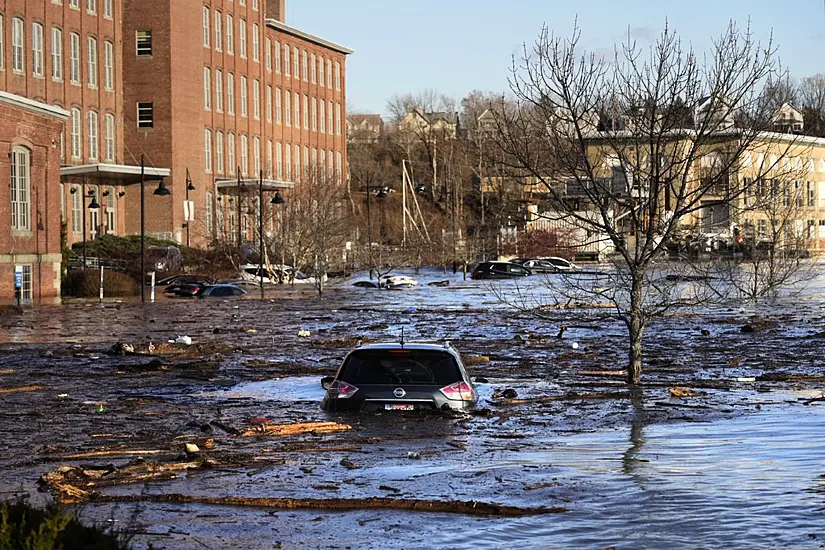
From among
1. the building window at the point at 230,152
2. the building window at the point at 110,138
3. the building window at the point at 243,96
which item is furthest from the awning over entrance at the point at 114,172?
the building window at the point at 243,96

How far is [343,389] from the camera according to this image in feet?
61.6

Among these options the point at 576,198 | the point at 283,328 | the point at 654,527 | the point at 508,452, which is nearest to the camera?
the point at 654,527

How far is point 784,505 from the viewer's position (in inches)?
518

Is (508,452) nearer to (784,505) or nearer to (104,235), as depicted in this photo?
(784,505)

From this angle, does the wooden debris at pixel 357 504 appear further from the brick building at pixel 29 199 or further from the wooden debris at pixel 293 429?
the brick building at pixel 29 199

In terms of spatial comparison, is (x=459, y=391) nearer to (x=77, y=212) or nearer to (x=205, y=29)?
(x=77, y=212)

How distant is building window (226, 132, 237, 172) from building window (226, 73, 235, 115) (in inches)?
74.7

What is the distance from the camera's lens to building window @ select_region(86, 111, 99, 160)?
85.9 m

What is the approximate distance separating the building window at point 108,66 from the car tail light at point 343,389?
72638 mm

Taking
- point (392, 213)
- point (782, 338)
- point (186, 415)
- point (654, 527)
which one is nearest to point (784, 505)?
point (654, 527)

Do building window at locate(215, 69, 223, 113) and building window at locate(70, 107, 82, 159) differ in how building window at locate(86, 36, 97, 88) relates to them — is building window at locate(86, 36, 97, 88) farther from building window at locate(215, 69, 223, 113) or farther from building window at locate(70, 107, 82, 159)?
building window at locate(215, 69, 223, 113)

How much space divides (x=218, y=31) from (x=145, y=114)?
1265 centimetres

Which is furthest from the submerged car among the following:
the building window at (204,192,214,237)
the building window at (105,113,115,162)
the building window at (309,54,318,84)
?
the building window at (309,54,318,84)

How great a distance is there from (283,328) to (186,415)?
76.6ft
